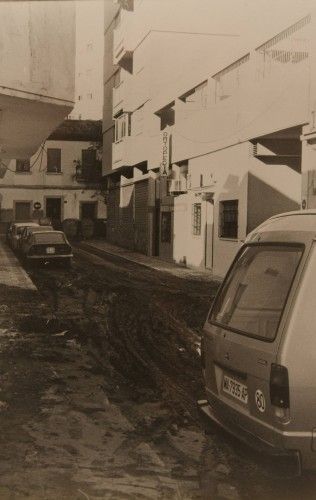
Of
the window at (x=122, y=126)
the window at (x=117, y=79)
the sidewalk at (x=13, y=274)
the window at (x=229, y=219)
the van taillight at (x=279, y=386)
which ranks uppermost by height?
the window at (x=117, y=79)

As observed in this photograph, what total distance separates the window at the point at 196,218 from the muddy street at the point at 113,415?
1124cm

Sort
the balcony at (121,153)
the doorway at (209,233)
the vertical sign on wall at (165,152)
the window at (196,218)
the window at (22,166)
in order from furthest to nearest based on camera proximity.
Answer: the window at (22,166)
the balcony at (121,153)
the vertical sign on wall at (165,152)
the window at (196,218)
the doorway at (209,233)

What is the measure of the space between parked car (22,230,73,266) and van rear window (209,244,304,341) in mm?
19057

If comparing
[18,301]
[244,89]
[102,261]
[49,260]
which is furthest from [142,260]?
[18,301]

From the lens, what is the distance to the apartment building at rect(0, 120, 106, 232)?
165 feet

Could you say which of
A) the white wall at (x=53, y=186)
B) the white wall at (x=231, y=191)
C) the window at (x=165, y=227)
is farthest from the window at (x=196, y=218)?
the white wall at (x=53, y=186)

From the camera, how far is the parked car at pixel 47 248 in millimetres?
24219

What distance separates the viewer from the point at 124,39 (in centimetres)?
3400

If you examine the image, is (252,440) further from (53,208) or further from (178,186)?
(53,208)

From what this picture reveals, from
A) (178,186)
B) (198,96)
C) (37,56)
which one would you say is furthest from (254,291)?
A: (178,186)

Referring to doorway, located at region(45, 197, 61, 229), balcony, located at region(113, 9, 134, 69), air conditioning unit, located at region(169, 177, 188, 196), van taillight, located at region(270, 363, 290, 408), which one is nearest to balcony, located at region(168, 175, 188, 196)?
air conditioning unit, located at region(169, 177, 188, 196)

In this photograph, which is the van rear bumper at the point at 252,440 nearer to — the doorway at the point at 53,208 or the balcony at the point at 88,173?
the doorway at the point at 53,208

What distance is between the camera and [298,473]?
4.06 metres

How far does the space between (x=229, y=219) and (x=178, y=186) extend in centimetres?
574
